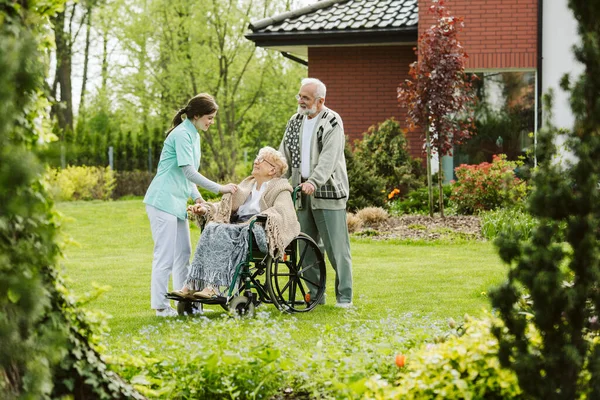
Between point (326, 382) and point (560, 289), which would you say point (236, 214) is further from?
point (560, 289)

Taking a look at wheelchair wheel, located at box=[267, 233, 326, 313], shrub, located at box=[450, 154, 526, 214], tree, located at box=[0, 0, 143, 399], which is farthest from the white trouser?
shrub, located at box=[450, 154, 526, 214]

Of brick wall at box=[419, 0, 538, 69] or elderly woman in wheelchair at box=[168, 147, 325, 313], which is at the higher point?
brick wall at box=[419, 0, 538, 69]

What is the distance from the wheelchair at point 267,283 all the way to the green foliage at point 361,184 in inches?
275

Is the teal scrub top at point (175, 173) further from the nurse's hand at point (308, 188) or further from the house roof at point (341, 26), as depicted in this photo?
the house roof at point (341, 26)

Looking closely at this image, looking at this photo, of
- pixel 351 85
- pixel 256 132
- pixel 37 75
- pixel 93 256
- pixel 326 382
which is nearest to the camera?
pixel 37 75

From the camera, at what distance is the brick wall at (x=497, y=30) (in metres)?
15.6

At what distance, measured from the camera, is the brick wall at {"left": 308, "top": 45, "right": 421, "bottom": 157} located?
→ 55.8 ft

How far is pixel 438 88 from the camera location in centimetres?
1384

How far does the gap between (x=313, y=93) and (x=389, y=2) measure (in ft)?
36.0

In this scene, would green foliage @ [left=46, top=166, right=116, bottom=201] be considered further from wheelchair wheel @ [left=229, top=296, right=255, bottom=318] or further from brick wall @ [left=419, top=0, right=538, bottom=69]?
wheelchair wheel @ [left=229, top=296, right=255, bottom=318]

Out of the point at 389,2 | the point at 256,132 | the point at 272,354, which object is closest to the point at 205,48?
the point at 256,132

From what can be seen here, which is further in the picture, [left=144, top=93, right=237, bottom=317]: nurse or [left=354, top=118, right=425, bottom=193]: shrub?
[left=354, top=118, right=425, bottom=193]: shrub

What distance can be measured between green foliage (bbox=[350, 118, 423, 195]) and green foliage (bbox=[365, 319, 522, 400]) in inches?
471

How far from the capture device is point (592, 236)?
307 cm
